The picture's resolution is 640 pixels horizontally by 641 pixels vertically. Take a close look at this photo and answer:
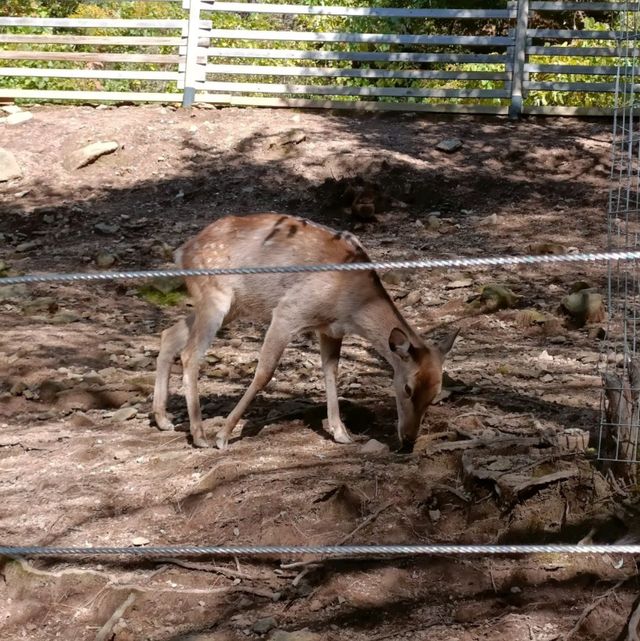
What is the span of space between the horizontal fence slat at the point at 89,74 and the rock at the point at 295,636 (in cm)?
1151

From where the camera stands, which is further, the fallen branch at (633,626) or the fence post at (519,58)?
the fence post at (519,58)

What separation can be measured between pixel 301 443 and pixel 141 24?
33.2ft

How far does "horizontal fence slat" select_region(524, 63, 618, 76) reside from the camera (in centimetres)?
1396

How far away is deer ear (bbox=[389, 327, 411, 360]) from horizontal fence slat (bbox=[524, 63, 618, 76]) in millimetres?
9153

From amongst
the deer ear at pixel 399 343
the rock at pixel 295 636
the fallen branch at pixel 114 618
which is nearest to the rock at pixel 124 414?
the deer ear at pixel 399 343

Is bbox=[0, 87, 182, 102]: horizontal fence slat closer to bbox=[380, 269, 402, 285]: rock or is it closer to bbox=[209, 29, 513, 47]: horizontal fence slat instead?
bbox=[209, 29, 513, 47]: horizontal fence slat

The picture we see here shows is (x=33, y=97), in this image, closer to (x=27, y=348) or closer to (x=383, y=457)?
(x=27, y=348)

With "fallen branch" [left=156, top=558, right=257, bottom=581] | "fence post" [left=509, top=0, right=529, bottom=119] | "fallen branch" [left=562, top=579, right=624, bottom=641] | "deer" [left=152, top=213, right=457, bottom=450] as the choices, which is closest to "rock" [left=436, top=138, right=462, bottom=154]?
"fence post" [left=509, top=0, right=529, bottom=119]

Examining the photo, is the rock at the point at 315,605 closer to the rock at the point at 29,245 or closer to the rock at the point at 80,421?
the rock at the point at 80,421

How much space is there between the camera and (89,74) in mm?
14859

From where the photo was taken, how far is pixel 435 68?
17.8 metres

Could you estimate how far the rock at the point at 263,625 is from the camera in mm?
4434

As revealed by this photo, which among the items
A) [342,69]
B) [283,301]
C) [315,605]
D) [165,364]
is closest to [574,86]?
[342,69]

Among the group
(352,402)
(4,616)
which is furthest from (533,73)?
(4,616)
